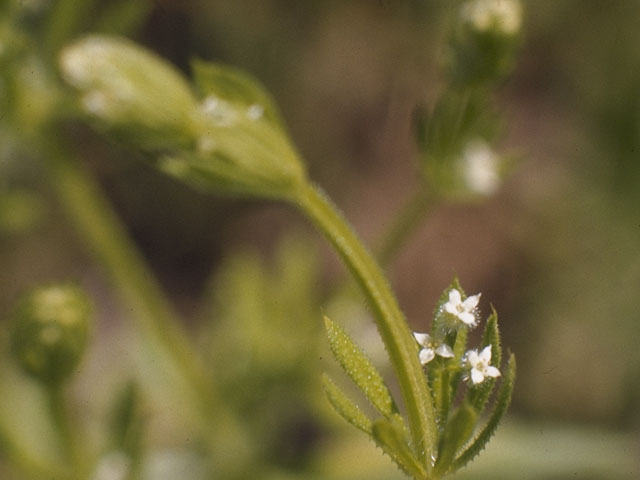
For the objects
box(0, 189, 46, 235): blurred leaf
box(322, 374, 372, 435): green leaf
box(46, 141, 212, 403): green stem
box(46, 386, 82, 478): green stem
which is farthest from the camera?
box(0, 189, 46, 235): blurred leaf

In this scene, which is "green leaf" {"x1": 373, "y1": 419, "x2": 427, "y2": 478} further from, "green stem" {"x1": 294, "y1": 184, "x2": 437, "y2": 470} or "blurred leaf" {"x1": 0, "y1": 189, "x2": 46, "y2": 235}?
"blurred leaf" {"x1": 0, "y1": 189, "x2": 46, "y2": 235}

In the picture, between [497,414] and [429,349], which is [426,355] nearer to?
[429,349]

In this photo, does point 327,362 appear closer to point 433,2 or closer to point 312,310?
point 312,310

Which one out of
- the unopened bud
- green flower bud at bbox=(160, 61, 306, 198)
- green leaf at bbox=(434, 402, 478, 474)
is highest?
the unopened bud

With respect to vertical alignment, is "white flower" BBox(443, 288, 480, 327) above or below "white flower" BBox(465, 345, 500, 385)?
above

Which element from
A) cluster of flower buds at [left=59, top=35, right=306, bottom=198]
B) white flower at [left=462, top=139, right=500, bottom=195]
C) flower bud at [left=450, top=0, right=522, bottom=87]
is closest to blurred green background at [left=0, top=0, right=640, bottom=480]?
white flower at [left=462, top=139, right=500, bottom=195]

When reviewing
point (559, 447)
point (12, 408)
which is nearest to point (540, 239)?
point (559, 447)

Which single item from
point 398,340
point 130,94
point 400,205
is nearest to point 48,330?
point 130,94
